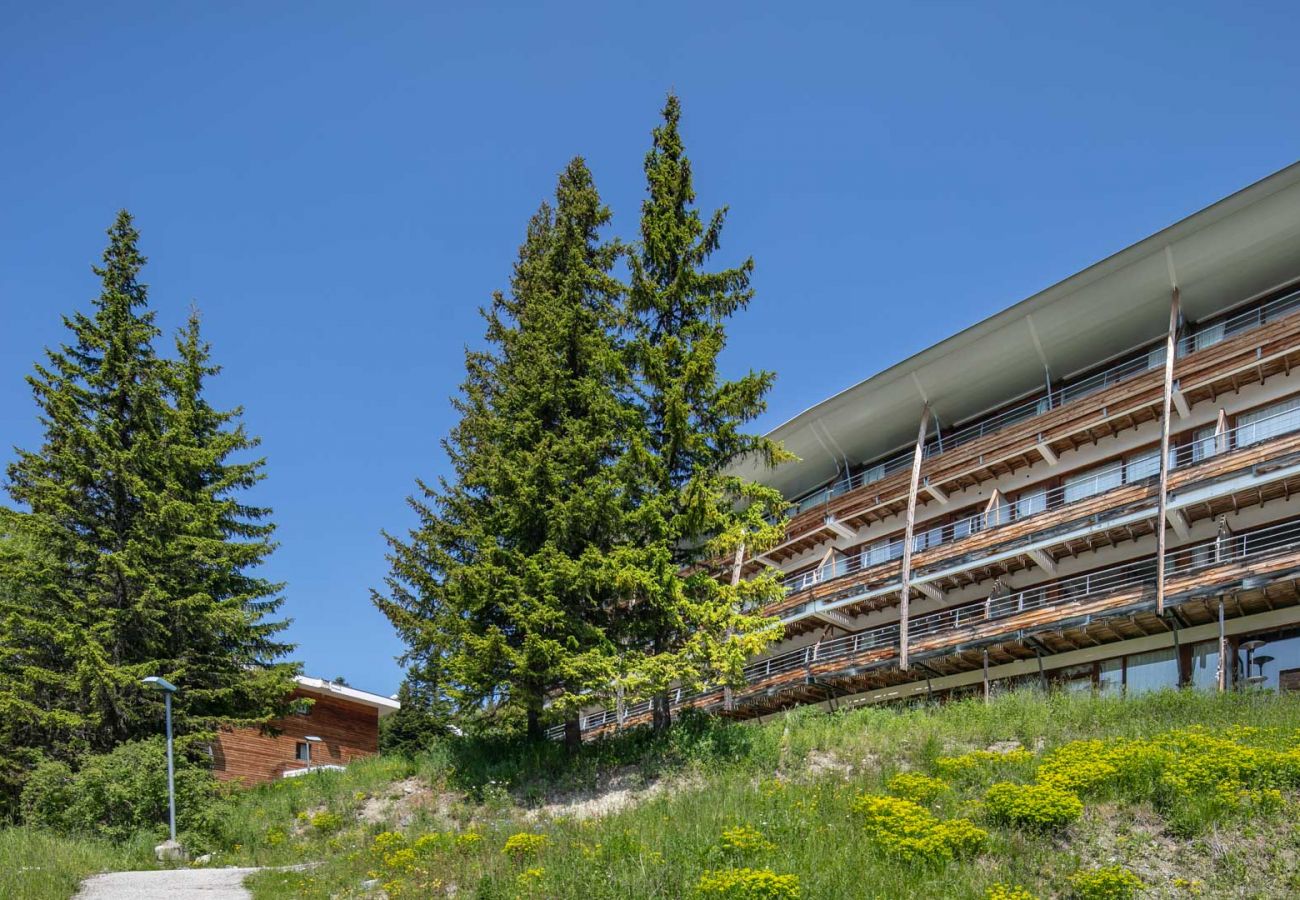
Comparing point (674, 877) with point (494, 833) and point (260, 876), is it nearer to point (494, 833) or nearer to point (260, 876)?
point (494, 833)

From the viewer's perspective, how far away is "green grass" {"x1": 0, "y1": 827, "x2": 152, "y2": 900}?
15641 mm

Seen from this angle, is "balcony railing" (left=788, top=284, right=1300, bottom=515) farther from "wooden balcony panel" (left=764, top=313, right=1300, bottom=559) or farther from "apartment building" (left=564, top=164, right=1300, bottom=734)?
"wooden balcony panel" (left=764, top=313, right=1300, bottom=559)

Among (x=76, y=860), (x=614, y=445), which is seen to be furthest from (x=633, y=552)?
(x=76, y=860)

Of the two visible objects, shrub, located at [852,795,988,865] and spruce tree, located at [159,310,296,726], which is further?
spruce tree, located at [159,310,296,726]

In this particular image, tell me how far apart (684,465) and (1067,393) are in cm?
1567

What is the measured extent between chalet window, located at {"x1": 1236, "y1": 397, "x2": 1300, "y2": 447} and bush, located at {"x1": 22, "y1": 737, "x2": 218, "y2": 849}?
1001 inches

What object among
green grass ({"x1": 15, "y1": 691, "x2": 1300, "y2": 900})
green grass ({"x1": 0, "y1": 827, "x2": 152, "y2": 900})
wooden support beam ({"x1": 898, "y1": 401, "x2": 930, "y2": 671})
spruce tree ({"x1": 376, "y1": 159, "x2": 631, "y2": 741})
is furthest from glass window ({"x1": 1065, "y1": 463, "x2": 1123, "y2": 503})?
green grass ({"x1": 0, "y1": 827, "x2": 152, "y2": 900})

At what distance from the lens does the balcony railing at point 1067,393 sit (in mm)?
28984

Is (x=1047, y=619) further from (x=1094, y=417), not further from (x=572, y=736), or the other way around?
(x=572, y=736)

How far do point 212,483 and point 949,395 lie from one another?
22.6 m

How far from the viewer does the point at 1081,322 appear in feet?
102

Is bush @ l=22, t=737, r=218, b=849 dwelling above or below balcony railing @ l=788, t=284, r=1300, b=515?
below

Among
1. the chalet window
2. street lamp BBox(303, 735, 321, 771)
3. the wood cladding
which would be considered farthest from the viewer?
street lamp BBox(303, 735, 321, 771)

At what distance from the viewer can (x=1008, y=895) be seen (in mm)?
10852
